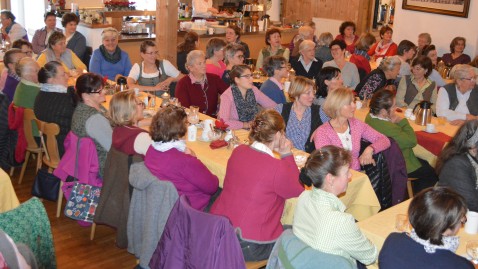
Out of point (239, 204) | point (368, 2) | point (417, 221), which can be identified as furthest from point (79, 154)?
point (368, 2)

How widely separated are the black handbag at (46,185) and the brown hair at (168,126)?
5.06 ft

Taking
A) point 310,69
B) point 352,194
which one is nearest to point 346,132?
point 352,194

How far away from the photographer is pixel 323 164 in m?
2.98

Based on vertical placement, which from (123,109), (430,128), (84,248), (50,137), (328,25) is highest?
(328,25)

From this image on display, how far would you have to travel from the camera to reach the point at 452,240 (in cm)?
269

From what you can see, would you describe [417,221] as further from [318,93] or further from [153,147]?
[318,93]

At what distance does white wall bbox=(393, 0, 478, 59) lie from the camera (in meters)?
8.88

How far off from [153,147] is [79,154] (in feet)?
Result: 3.60

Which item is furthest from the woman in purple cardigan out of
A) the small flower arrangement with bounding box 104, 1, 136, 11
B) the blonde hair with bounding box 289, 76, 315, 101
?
the small flower arrangement with bounding box 104, 1, 136, 11

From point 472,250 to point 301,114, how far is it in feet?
7.04

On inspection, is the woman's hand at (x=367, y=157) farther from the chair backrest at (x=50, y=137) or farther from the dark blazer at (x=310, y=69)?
the dark blazer at (x=310, y=69)

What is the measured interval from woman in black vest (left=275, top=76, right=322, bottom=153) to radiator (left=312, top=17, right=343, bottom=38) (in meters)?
7.72

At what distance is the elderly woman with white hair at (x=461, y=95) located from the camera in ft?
19.4

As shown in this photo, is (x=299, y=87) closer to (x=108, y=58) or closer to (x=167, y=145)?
(x=167, y=145)
